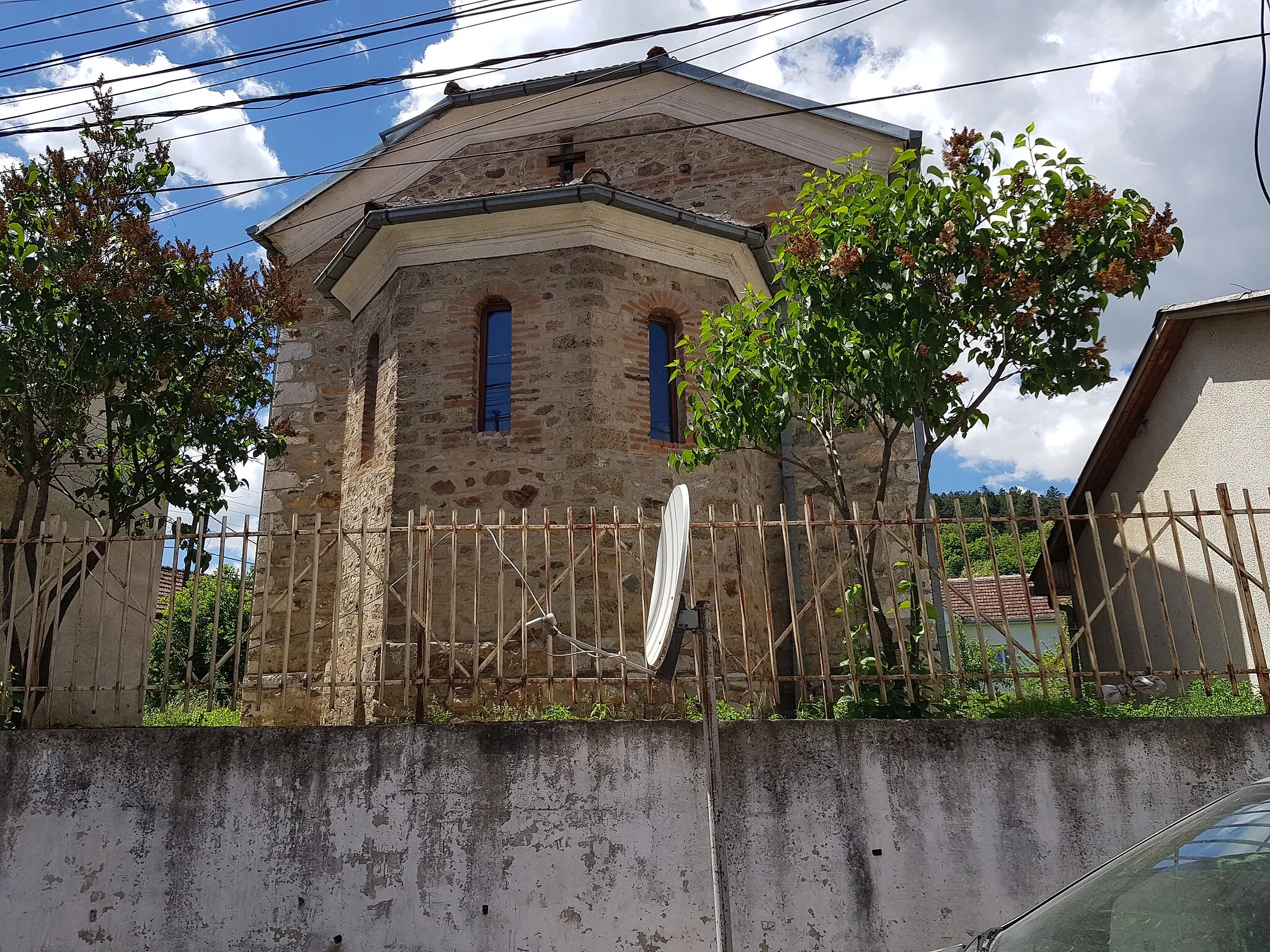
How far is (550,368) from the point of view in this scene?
8.95 m

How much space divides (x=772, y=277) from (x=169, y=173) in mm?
5903

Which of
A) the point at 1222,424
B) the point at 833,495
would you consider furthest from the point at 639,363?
the point at 1222,424

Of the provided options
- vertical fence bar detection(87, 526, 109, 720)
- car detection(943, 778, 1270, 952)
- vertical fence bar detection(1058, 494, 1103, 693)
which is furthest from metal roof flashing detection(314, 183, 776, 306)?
car detection(943, 778, 1270, 952)

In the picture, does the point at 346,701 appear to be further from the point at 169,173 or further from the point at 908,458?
the point at 908,458

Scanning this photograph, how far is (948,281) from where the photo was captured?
661 cm

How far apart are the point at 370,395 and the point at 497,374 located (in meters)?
1.61

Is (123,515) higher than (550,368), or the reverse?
(550,368)

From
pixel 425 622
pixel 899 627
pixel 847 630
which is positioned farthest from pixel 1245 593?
pixel 425 622

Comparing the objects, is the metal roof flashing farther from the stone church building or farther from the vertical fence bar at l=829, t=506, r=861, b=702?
the vertical fence bar at l=829, t=506, r=861, b=702

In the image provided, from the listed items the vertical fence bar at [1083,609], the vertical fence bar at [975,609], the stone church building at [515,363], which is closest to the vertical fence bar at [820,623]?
the vertical fence bar at [975,609]

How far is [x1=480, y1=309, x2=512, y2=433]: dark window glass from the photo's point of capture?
9141 mm

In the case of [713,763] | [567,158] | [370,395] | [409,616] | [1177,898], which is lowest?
[1177,898]

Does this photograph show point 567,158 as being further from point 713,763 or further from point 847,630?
point 713,763

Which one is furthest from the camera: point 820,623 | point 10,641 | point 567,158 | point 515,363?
point 567,158
